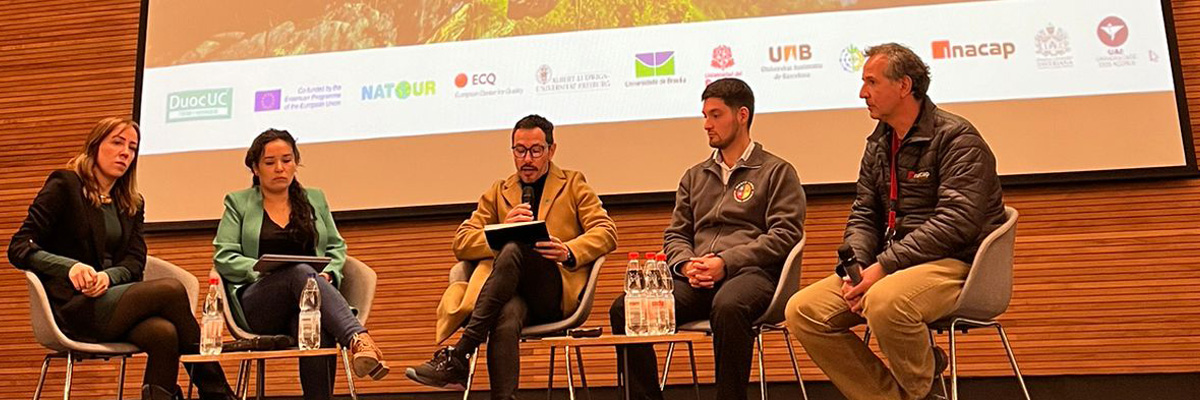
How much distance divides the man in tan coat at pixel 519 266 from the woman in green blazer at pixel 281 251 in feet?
0.99

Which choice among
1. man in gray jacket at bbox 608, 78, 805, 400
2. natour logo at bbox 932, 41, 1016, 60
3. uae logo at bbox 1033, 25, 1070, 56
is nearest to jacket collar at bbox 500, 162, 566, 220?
man in gray jacket at bbox 608, 78, 805, 400

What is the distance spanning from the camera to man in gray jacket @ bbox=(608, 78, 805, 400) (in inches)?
109

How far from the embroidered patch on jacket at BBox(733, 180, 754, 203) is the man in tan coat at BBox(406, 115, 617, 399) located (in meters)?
0.42

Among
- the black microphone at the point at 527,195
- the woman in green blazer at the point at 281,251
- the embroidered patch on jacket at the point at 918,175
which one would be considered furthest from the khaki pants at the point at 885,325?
the woman in green blazer at the point at 281,251

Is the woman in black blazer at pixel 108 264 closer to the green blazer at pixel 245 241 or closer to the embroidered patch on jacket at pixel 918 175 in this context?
the green blazer at pixel 245 241

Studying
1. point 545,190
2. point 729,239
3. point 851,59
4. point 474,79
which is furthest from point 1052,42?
point 474,79

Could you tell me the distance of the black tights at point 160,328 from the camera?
9.82ft

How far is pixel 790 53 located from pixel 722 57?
0.27 metres

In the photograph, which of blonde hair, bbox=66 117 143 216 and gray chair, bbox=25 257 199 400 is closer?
gray chair, bbox=25 257 199 400

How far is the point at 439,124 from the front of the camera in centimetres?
411

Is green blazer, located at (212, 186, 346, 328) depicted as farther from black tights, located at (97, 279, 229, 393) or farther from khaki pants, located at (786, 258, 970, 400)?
khaki pants, located at (786, 258, 970, 400)

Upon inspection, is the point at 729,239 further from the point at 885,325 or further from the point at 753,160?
the point at 885,325

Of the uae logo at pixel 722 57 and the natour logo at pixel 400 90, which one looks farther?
the natour logo at pixel 400 90

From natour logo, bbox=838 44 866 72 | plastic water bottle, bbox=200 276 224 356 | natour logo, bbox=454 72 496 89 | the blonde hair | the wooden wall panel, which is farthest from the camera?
natour logo, bbox=454 72 496 89
